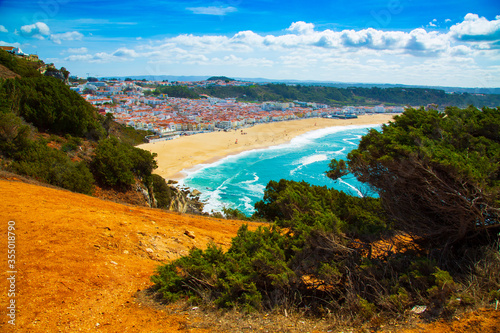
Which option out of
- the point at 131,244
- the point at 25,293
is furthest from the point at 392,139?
the point at 25,293

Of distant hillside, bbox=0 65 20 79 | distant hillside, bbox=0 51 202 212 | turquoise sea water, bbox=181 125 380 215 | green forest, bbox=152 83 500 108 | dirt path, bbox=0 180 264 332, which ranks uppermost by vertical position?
green forest, bbox=152 83 500 108

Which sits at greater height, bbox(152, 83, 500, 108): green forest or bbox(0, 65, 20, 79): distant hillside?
bbox(152, 83, 500, 108): green forest

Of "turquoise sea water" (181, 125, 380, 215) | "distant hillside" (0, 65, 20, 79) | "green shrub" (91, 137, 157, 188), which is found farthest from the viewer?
"turquoise sea water" (181, 125, 380, 215)

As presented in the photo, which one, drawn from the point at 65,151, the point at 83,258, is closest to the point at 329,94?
the point at 65,151

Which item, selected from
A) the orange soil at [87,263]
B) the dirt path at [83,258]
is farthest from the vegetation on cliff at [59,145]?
the orange soil at [87,263]

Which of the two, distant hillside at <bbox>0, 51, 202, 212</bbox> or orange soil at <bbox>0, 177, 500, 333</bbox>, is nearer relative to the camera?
orange soil at <bbox>0, 177, 500, 333</bbox>

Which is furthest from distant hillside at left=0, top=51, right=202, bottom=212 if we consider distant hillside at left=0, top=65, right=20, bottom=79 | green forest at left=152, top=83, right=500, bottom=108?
green forest at left=152, top=83, right=500, bottom=108

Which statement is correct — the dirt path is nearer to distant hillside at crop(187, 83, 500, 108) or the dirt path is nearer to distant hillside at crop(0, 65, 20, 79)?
distant hillside at crop(0, 65, 20, 79)
